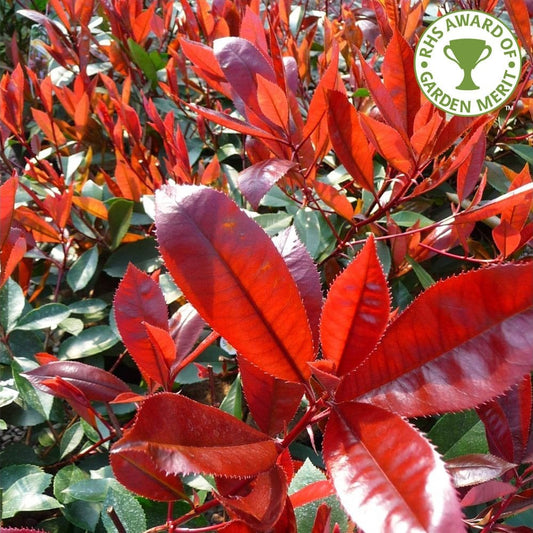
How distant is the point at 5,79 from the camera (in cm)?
130

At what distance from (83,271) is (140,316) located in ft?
1.79

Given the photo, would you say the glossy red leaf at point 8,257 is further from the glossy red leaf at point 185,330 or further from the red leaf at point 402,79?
the red leaf at point 402,79

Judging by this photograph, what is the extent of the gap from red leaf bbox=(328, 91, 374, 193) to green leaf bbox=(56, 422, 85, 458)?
0.56 meters

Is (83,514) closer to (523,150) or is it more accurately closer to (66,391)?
(66,391)

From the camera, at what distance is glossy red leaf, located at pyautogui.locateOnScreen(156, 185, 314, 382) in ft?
1.47

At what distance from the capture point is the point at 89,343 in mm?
1023

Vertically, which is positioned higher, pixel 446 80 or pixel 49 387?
pixel 446 80

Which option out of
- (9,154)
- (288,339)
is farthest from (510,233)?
(9,154)

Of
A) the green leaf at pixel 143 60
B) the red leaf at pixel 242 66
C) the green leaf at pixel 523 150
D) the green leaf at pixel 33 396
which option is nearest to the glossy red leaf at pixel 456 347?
the red leaf at pixel 242 66

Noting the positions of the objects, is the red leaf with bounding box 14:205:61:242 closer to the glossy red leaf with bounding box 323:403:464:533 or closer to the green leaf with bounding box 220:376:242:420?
the green leaf with bounding box 220:376:242:420

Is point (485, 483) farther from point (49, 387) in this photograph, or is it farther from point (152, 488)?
point (49, 387)

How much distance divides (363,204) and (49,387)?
2.25 feet

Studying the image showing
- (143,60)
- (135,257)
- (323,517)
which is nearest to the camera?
(323,517)

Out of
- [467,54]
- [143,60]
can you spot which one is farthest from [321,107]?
[143,60]
